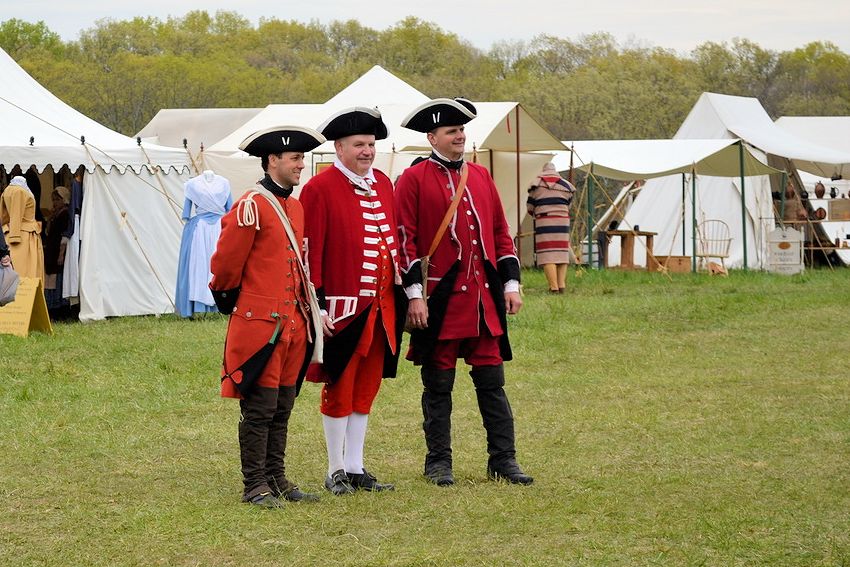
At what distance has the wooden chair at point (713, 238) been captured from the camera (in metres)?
20.3

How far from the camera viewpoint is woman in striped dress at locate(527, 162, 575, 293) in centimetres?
1570

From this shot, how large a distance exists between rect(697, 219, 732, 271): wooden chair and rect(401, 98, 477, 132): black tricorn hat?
1468 cm

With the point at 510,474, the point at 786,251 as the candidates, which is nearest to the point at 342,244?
the point at 510,474

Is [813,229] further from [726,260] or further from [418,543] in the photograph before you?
[418,543]

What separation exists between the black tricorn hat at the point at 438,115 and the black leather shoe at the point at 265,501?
1598mm

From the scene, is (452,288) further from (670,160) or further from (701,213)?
(701,213)

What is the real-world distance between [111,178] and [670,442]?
8072mm

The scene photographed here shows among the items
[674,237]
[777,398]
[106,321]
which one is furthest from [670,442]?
[674,237]

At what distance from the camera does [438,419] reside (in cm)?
570

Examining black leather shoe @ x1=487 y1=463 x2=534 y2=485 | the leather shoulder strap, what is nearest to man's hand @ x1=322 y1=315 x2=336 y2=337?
the leather shoulder strap

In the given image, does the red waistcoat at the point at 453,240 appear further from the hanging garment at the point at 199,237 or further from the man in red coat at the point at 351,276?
the hanging garment at the point at 199,237

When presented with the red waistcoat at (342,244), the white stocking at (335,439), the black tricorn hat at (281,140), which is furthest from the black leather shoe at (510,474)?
the black tricorn hat at (281,140)

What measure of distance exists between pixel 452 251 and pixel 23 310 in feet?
22.0

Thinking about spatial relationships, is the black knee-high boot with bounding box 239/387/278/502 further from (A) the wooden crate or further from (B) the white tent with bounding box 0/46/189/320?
(A) the wooden crate
